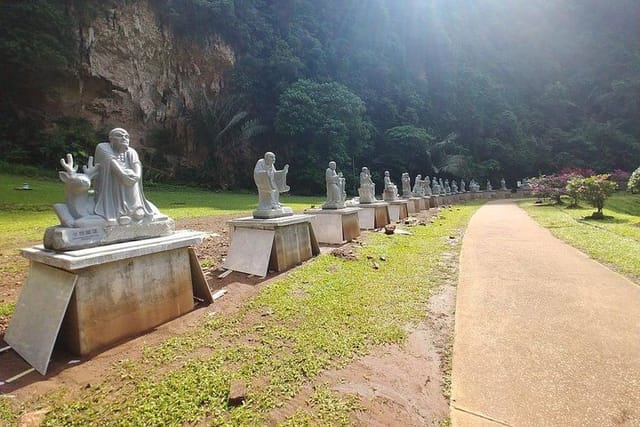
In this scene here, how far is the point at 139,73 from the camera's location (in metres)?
22.8

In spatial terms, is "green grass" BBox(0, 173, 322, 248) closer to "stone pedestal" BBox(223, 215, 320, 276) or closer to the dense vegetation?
"stone pedestal" BBox(223, 215, 320, 276)

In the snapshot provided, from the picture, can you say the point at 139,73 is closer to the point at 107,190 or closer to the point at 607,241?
the point at 107,190

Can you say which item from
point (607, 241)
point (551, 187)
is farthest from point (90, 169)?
point (551, 187)

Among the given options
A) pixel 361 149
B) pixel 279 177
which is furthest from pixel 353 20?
pixel 279 177

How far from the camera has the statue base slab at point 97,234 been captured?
3080 millimetres

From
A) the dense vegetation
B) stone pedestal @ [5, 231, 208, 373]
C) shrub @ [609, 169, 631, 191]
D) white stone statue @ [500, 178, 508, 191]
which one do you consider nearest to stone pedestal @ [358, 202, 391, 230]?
stone pedestal @ [5, 231, 208, 373]

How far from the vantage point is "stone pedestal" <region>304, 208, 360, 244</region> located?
7.91 meters

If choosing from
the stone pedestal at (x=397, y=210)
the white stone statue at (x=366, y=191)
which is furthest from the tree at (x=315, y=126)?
the white stone statue at (x=366, y=191)

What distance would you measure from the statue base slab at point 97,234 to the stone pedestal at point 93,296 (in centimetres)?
10

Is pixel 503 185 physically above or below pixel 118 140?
below

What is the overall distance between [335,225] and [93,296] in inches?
218

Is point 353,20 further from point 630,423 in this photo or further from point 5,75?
point 630,423

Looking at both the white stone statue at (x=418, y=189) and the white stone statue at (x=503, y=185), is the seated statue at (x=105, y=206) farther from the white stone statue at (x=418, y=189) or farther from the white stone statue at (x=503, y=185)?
the white stone statue at (x=503, y=185)

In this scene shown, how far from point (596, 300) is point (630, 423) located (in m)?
2.43
